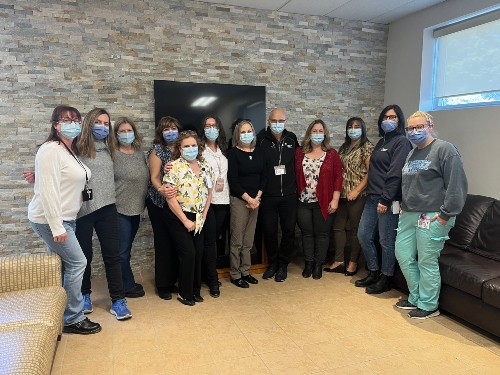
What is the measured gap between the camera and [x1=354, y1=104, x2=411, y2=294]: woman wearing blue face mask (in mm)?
3164

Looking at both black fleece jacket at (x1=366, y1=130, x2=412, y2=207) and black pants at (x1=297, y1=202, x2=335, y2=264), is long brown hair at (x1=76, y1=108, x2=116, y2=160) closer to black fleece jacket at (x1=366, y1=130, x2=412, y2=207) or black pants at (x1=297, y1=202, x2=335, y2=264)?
black pants at (x1=297, y1=202, x2=335, y2=264)

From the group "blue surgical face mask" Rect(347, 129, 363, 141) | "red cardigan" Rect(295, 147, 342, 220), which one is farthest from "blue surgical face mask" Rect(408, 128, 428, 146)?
"red cardigan" Rect(295, 147, 342, 220)

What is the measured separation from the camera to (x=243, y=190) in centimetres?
338

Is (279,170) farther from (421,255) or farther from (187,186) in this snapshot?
(421,255)

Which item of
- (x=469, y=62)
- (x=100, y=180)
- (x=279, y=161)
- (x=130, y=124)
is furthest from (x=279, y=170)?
(x=469, y=62)

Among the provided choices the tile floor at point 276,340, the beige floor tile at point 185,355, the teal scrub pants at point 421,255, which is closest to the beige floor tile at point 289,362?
the tile floor at point 276,340

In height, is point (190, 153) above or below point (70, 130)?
below

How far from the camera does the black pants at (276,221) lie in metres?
3.58

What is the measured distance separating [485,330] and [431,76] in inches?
106

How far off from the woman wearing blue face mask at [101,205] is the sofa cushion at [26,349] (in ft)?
2.95

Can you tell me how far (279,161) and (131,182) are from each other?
4.34 ft

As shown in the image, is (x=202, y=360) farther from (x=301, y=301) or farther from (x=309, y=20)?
(x=309, y=20)

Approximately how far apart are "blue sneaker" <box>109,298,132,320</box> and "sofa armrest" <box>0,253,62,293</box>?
1.84 ft

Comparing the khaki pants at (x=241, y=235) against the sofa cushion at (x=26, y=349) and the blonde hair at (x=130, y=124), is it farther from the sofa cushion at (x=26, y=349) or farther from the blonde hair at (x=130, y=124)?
the sofa cushion at (x=26, y=349)
